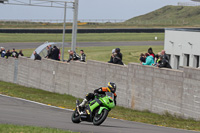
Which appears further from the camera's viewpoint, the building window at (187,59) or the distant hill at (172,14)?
the distant hill at (172,14)

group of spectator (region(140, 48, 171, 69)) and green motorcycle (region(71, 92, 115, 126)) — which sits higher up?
group of spectator (region(140, 48, 171, 69))

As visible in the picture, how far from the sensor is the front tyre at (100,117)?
1226cm

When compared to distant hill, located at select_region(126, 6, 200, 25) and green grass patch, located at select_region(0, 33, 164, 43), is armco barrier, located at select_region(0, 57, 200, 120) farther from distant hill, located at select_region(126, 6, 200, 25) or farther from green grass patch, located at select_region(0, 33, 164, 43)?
distant hill, located at select_region(126, 6, 200, 25)

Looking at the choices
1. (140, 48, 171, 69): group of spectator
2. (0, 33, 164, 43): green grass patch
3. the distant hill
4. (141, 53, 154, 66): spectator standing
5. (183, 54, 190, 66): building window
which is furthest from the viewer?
the distant hill

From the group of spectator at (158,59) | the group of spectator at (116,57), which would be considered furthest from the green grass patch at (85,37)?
the group of spectator at (158,59)

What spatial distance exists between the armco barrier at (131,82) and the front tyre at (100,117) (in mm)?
5744

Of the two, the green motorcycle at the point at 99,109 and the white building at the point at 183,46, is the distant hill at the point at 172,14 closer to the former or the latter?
the white building at the point at 183,46

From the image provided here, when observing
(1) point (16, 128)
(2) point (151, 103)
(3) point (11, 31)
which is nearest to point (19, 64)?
(2) point (151, 103)

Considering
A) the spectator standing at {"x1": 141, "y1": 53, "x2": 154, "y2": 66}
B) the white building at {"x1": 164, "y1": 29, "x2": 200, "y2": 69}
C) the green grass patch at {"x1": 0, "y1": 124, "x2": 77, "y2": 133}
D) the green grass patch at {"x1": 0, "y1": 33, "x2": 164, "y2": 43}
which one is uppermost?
the green grass patch at {"x1": 0, "y1": 33, "x2": 164, "y2": 43}

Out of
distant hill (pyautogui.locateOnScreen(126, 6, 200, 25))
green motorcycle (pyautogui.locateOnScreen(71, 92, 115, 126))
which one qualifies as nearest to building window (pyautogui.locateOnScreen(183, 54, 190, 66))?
green motorcycle (pyautogui.locateOnScreen(71, 92, 115, 126))

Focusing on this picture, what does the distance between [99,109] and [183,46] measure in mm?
20622

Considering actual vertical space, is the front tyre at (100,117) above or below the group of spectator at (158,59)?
below

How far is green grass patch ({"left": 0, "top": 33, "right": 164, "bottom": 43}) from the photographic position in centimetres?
6132

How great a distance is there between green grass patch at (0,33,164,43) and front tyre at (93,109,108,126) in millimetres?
47516
